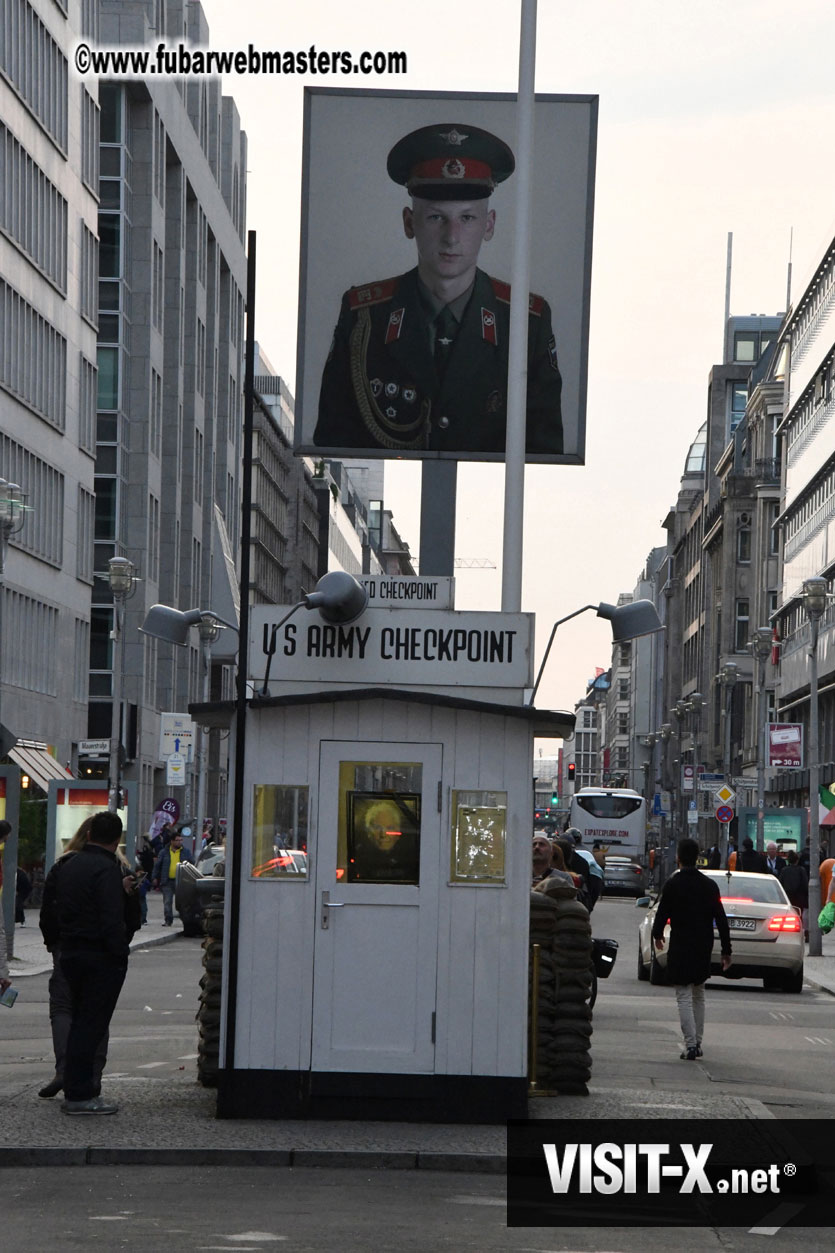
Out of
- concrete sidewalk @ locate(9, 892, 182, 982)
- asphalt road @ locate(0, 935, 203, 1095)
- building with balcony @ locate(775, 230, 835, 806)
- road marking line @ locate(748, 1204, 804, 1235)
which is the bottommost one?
concrete sidewalk @ locate(9, 892, 182, 982)

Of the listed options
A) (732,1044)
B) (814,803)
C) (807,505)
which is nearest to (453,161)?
(732,1044)

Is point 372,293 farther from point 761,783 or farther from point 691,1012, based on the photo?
point 761,783

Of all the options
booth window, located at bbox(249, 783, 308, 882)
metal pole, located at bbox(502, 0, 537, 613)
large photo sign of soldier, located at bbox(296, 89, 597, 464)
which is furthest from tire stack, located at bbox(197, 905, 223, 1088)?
large photo sign of soldier, located at bbox(296, 89, 597, 464)

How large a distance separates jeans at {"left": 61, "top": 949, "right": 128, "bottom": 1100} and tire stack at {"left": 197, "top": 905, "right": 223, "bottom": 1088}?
2.41ft

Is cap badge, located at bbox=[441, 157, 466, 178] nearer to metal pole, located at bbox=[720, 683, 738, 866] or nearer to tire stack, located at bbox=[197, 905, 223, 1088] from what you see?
tire stack, located at bbox=[197, 905, 223, 1088]

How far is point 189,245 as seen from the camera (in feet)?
301

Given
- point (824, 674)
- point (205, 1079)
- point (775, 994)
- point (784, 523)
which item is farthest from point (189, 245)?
point (205, 1079)

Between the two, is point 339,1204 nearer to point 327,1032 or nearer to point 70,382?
point 327,1032

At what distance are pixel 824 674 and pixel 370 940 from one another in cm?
6066

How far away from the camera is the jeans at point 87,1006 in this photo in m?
13.4

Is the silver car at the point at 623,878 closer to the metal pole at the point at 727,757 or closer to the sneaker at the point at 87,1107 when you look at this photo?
the metal pole at the point at 727,757

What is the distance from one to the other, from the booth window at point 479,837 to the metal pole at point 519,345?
400 cm

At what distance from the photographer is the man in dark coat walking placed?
62.4 feet

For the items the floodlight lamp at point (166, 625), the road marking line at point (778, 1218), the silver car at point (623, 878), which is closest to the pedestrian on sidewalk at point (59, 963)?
the floodlight lamp at point (166, 625)
